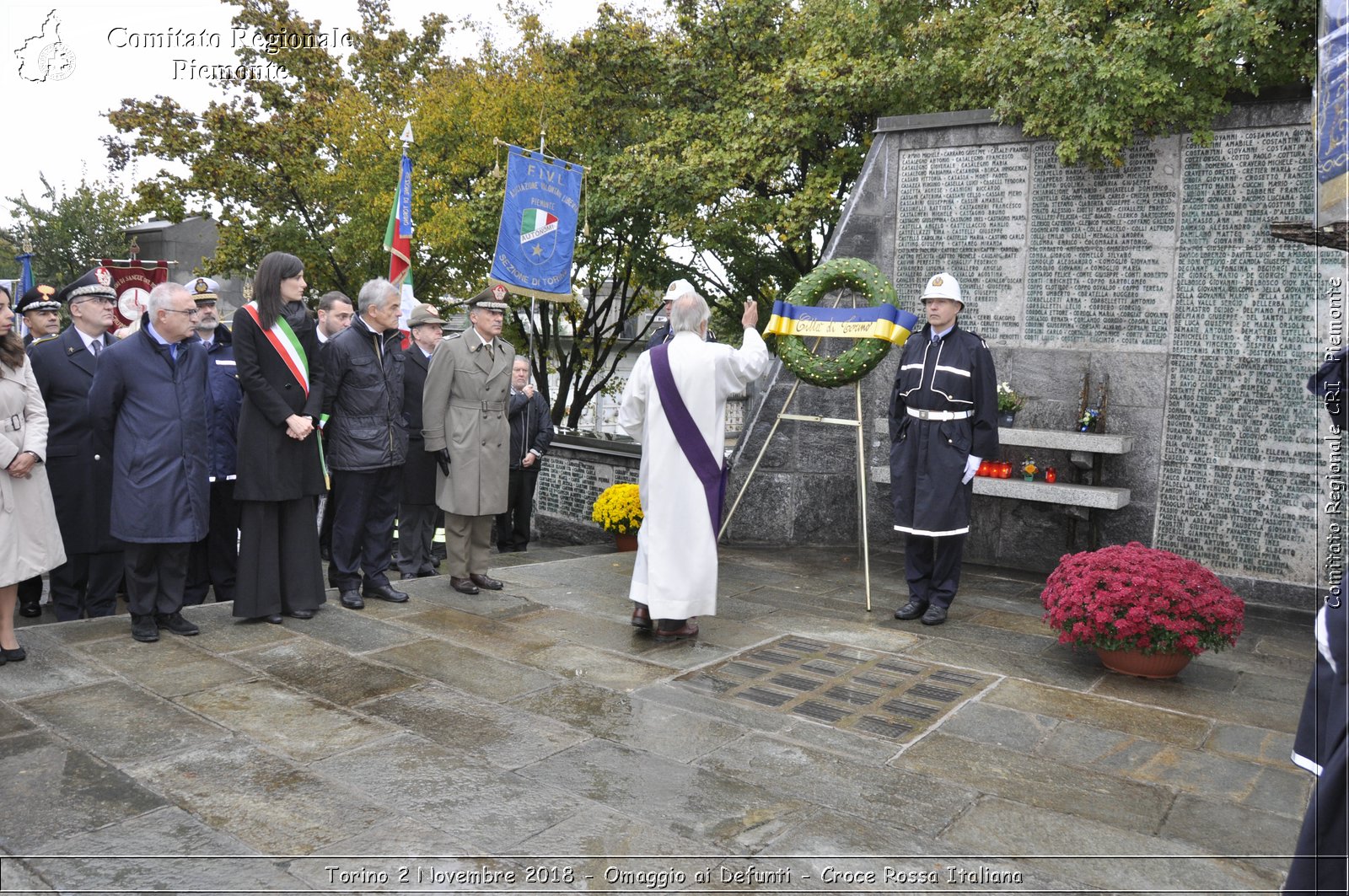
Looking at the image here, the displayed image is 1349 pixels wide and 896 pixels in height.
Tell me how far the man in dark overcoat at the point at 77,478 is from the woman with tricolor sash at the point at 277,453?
4.27 feet

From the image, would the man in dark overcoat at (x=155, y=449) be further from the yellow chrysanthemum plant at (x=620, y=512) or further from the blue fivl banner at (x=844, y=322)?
the yellow chrysanthemum plant at (x=620, y=512)

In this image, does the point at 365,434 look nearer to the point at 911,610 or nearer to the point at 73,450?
the point at 73,450

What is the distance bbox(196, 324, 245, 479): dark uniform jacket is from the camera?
664cm

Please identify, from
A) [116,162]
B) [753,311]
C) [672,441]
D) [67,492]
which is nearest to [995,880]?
[672,441]

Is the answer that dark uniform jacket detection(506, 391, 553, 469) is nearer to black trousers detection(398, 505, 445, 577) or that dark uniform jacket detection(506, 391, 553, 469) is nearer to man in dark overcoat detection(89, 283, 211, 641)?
black trousers detection(398, 505, 445, 577)

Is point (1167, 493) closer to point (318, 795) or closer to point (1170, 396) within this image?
point (1170, 396)

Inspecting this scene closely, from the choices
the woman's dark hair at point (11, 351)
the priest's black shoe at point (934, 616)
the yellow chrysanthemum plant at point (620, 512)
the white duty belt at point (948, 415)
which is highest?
the woman's dark hair at point (11, 351)

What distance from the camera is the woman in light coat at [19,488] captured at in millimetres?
4801

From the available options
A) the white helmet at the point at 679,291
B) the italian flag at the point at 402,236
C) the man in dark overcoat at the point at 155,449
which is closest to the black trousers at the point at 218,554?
the man in dark overcoat at the point at 155,449

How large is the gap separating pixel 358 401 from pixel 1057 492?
496 cm

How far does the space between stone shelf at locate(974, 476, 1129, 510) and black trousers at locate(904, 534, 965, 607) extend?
4.35 ft

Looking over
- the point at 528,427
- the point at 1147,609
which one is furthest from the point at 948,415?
the point at 528,427

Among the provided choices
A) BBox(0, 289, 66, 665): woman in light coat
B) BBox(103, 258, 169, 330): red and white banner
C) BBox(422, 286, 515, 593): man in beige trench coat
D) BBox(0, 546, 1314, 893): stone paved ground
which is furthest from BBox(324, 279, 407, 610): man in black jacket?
BBox(103, 258, 169, 330): red and white banner

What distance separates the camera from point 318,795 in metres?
3.50
